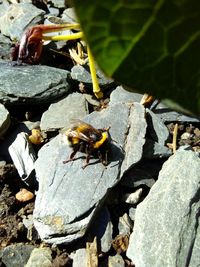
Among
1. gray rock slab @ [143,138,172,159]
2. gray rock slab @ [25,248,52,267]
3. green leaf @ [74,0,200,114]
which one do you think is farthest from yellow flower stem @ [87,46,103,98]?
green leaf @ [74,0,200,114]

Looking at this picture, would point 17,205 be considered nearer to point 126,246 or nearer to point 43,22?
point 126,246

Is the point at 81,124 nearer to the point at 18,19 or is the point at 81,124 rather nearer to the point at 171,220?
the point at 171,220

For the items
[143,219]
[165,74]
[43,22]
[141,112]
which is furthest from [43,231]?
[165,74]

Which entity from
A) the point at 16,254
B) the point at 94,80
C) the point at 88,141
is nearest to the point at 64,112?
the point at 94,80

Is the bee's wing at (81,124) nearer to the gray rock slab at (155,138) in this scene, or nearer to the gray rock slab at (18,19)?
the gray rock slab at (155,138)

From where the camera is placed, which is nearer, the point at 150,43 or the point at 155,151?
the point at 150,43

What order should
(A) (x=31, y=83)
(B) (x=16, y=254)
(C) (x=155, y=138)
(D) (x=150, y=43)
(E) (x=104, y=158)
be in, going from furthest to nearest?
(A) (x=31, y=83)
(C) (x=155, y=138)
(E) (x=104, y=158)
(B) (x=16, y=254)
(D) (x=150, y=43)
